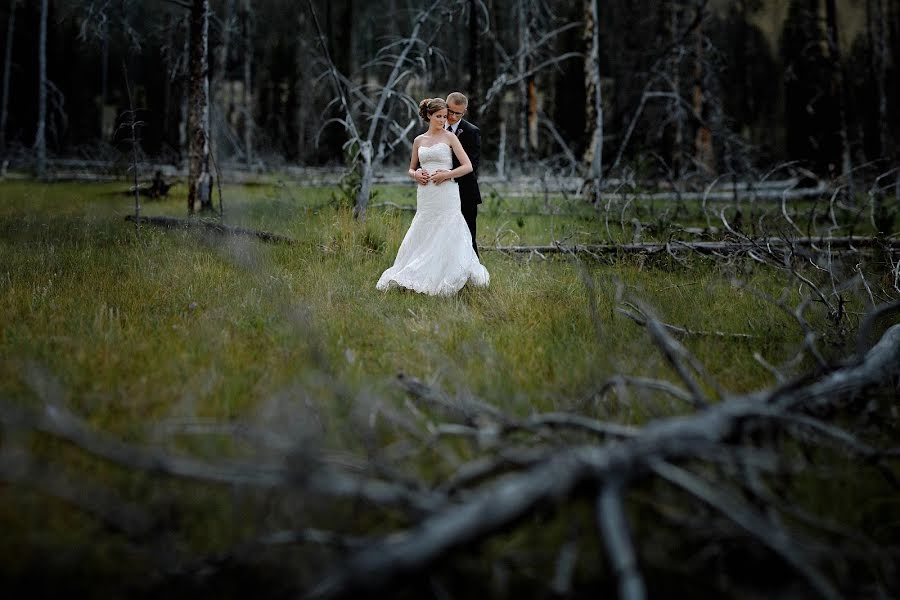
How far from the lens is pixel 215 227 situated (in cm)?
782

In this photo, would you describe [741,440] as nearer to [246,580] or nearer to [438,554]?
[438,554]

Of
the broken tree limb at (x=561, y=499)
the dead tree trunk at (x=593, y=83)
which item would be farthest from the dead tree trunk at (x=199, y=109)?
the broken tree limb at (x=561, y=499)

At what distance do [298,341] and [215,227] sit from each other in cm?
479

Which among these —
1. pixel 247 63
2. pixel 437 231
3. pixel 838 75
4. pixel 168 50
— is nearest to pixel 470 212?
pixel 437 231

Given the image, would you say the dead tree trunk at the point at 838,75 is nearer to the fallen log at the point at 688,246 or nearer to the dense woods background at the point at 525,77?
the dense woods background at the point at 525,77

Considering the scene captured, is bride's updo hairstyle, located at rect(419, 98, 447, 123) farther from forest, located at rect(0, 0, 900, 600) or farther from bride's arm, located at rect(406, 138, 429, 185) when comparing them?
forest, located at rect(0, 0, 900, 600)

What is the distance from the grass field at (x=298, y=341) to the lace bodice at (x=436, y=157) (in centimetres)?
129

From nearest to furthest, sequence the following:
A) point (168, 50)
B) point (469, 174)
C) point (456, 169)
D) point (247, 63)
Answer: point (456, 169) < point (469, 174) < point (168, 50) < point (247, 63)

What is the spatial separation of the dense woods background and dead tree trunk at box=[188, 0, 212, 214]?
38 centimetres

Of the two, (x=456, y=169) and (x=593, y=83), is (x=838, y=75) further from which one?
(x=456, y=169)

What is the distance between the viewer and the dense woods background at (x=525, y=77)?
49.7ft

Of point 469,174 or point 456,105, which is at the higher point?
point 456,105

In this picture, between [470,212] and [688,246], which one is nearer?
[688,246]

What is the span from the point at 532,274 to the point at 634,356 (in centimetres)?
257
